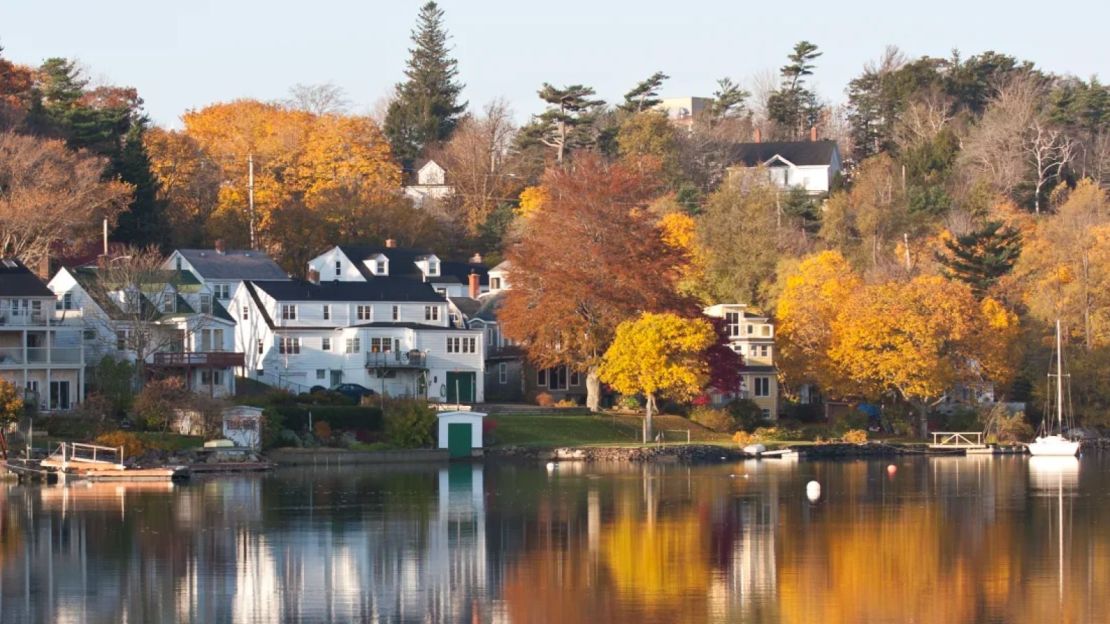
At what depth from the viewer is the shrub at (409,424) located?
253ft

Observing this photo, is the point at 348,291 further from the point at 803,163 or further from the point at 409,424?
the point at 803,163

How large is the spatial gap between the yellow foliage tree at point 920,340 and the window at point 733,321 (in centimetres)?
769

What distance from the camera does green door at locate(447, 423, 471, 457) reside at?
255 feet

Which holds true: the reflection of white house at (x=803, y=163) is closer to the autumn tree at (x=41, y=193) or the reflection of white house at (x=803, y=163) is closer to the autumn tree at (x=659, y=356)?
the autumn tree at (x=659, y=356)

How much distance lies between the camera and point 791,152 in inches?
5620

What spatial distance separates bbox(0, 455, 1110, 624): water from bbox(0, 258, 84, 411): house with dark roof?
43.9ft

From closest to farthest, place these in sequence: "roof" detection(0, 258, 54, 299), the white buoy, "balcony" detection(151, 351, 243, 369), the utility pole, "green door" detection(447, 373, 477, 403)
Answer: the white buoy < "roof" detection(0, 258, 54, 299) < "balcony" detection(151, 351, 243, 369) < "green door" detection(447, 373, 477, 403) < the utility pole

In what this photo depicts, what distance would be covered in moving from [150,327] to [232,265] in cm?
1659

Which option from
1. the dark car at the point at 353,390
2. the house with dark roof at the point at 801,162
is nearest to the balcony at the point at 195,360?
the dark car at the point at 353,390

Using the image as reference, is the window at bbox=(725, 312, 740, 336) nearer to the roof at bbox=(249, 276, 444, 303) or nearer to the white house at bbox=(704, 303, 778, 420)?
the white house at bbox=(704, 303, 778, 420)

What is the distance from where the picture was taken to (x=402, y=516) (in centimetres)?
5572

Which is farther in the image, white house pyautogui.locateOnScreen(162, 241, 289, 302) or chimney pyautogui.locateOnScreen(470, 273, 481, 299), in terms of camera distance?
chimney pyautogui.locateOnScreen(470, 273, 481, 299)

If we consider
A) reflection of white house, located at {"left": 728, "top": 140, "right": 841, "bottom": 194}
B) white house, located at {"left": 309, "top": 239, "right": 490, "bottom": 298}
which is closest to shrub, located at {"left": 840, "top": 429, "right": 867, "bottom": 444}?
white house, located at {"left": 309, "top": 239, "right": 490, "bottom": 298}

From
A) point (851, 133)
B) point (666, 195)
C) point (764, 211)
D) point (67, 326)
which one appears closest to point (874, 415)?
point (764, 211)
